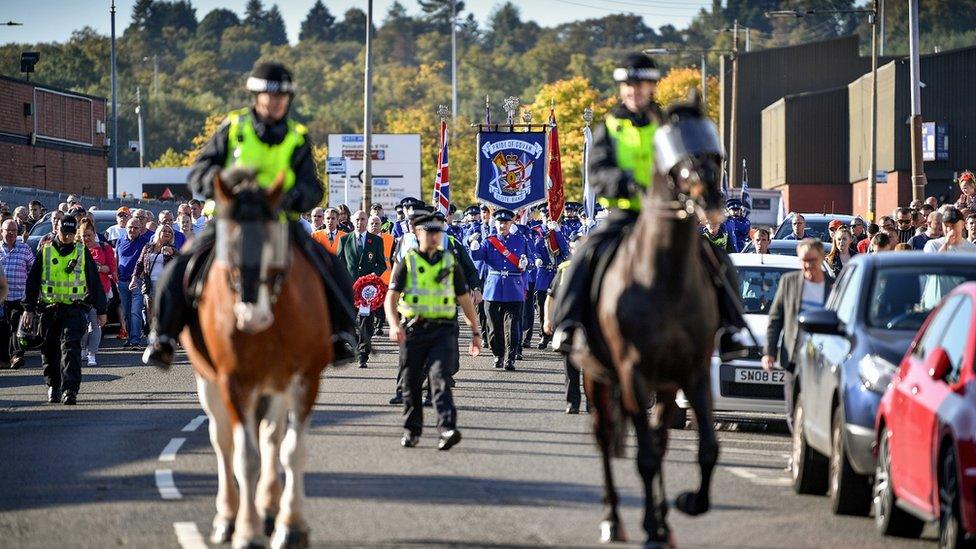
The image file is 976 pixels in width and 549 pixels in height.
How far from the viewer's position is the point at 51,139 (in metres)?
66.0

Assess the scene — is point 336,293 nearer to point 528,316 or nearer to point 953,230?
point 953,230

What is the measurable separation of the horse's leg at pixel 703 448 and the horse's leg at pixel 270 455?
2135 mm

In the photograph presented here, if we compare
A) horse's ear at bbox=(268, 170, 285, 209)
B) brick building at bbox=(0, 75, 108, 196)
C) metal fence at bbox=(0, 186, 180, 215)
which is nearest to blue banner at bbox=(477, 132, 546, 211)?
metal fence at bbox=(0, 186, 180, 215)

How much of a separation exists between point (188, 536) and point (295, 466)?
850 millimetres

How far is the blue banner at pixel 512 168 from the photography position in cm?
3183

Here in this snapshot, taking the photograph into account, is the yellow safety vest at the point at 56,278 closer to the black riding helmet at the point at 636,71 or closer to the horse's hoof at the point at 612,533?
the black riding helmet at the point at 636,71

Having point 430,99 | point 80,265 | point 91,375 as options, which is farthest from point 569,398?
point 430,99

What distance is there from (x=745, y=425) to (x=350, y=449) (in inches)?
182

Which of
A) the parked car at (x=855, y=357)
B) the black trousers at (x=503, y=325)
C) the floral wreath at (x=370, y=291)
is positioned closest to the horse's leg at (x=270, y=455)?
the parked car at (x=855, y=357)

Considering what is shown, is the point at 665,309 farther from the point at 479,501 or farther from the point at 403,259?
the point at 403,259

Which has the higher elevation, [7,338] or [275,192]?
[275,192]

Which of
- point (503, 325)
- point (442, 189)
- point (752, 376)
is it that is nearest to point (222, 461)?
point (752, 376)

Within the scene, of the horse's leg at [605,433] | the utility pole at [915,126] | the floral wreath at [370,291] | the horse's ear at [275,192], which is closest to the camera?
the horse's ear at [275,192]

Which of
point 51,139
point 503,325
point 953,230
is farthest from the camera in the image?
point 51,139
